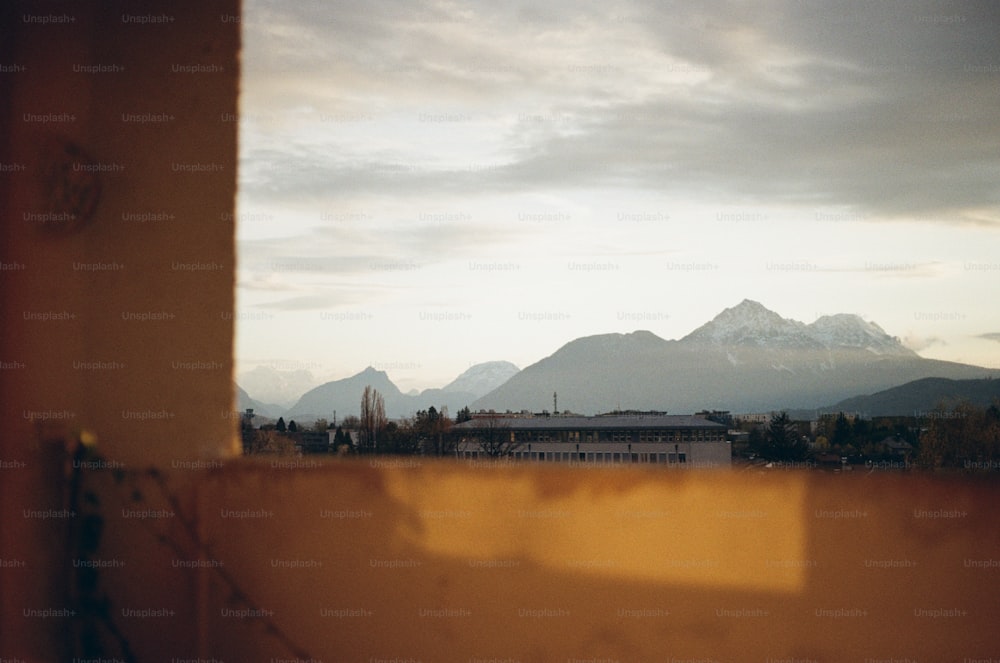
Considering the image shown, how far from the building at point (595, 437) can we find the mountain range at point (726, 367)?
0.28 metres

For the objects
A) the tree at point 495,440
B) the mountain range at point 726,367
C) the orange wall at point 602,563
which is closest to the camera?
the orange wall at point 602,563

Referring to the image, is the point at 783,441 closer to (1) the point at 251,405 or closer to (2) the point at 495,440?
(2) the point at 495,440

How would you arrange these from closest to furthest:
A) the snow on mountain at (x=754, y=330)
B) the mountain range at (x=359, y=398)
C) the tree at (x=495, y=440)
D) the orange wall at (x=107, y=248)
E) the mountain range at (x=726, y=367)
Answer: the orange wall at (x=107, y=248) → the tree at (x=495, y=440) → the mountain range at (x=359, y=398) → the mountain range at (x=726, y=367) → the snow on mountain at (x=754, y=330)

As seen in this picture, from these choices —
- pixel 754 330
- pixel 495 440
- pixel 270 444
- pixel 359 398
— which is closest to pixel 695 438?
pixel 495 440

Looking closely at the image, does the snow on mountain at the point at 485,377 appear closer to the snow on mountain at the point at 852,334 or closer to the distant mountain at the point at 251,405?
the distant mountain at the point at 251,405

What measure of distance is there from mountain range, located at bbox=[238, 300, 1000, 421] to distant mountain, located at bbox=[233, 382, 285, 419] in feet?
14.8

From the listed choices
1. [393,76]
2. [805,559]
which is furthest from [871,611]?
[393,76]

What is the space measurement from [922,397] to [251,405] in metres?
5.42

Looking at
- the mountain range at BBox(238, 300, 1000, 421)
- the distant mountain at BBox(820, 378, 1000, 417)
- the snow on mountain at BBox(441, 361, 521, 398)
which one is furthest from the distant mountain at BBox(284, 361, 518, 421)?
the distant mountain at BBox(820, 378, 1000, 417)

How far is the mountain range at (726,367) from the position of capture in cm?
909

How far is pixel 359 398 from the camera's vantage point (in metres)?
4.20

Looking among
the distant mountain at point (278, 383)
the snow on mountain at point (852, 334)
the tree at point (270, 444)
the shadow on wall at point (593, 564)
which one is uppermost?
the snow on mountain at point (852, 334)

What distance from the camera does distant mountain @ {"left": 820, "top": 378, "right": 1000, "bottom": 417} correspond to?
11.8 ft

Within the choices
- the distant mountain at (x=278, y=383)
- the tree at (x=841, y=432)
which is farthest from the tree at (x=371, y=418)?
the tree at (x=841, y=432)
